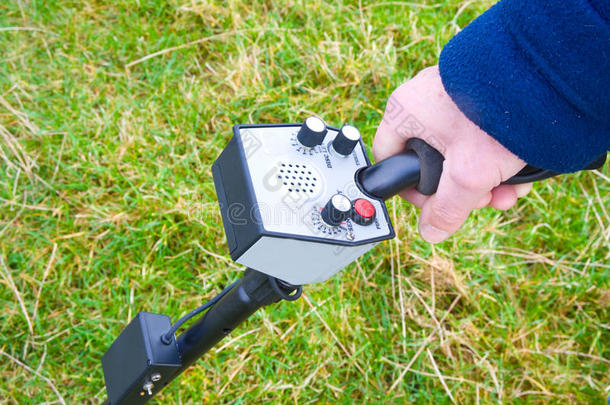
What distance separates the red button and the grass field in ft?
2.55

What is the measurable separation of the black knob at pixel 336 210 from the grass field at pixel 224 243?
81 centimetres

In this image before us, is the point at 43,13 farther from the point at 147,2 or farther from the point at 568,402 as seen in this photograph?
the point at 568,402

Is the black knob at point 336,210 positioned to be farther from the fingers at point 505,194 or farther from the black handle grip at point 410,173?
the fingers at point 505,194

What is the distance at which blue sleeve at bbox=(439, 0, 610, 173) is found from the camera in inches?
34.6

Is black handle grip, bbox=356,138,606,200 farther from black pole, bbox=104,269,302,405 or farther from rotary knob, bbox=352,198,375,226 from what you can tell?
black pole, bbox=104,269,302,405

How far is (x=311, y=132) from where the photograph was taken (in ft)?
3.25

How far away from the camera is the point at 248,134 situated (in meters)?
0.99

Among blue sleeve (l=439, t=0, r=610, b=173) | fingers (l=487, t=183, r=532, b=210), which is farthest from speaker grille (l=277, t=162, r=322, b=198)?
fingers (l=487, t=183, r=532, b=210)

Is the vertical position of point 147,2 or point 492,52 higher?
point 492,52

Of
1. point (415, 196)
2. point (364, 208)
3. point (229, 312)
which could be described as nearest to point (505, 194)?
point (415, 196)

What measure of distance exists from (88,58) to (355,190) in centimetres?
163

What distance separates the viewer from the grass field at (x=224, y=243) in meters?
1.63

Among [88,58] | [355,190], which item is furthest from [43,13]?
[355,190]

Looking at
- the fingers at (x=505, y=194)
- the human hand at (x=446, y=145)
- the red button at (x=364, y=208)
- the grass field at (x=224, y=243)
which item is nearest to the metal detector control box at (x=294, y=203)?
the red button at (x=364, y=208)
